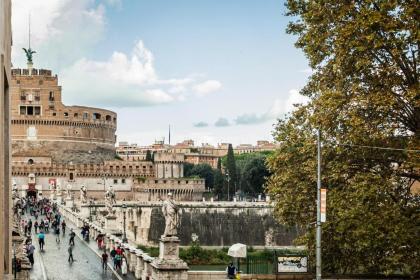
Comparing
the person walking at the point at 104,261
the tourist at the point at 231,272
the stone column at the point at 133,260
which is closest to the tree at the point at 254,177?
the person walking at the point at 104,261

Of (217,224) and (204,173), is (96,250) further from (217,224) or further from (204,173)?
(204,173)

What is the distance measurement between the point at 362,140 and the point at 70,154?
87.1 metres

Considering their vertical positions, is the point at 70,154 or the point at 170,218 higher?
the point at 70,154

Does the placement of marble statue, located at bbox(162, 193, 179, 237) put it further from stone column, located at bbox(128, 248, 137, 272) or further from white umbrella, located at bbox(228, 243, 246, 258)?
stone column, located at bbox(128, 248, 137, 272)

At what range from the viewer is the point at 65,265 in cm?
2489

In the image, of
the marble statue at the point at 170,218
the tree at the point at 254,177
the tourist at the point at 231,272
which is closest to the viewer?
the tourist at the point at 231,272

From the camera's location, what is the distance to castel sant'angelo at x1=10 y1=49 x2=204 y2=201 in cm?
8850

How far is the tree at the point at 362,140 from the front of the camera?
16.9 metres

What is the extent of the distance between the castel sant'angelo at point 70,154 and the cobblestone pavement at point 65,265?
55.8m

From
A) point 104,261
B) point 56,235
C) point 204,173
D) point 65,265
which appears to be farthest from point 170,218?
point 204,173

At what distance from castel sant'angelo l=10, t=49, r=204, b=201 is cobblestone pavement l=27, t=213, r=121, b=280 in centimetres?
5582

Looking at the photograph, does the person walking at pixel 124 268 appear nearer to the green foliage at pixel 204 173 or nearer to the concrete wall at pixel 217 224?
the concrete wall at pixel 217 224

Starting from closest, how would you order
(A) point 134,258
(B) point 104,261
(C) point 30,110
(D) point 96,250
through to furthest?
(A) point 134,258, (B) point 104,261, (D) point 96,250, (C) point 30,110

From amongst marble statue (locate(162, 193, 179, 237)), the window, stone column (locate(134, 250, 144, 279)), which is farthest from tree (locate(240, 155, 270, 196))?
marble statue (locate(162, 193, 179, 237))
